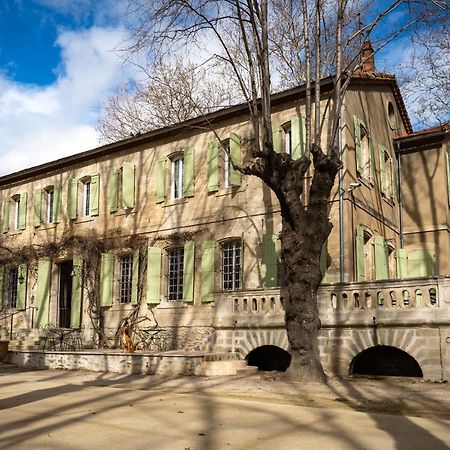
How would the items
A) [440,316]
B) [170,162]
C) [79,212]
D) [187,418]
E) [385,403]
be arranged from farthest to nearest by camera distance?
[79,212] < [170,162] < [440,316] < [385,403] < [187,418]

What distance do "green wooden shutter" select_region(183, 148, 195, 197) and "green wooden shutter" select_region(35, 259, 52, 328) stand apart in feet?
20.8

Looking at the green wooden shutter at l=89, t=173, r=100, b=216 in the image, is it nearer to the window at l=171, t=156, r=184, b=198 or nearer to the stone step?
the window at l=171, t=156, r=184, b=198

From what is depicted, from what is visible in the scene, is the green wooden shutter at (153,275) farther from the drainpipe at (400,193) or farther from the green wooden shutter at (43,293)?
the drainpipe at (400,193)

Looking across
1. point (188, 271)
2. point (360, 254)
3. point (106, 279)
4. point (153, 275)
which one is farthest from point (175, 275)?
point (360, 254)

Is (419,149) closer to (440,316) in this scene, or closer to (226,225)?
(226,225)

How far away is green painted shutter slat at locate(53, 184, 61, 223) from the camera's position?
21.2m

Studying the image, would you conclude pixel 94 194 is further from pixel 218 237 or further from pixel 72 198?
pixel 218 237

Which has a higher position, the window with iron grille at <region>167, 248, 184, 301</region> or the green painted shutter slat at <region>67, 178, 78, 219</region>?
the green painted shutter slat at <region>67, 178, 78, 219</region>

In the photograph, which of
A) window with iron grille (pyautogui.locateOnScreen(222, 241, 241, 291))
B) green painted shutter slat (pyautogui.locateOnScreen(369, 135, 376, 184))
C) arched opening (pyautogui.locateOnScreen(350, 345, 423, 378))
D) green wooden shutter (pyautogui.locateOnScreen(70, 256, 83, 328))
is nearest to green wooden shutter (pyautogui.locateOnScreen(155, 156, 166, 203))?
window with iron grille (pyautogui.locateOnScreen(222, 241, 241, 291))

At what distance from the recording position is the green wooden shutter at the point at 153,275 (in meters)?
17.6

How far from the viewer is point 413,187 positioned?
18.7 m

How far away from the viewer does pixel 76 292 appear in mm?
19672

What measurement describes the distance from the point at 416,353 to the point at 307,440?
602cm

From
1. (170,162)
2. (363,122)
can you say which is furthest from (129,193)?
(363,122)
